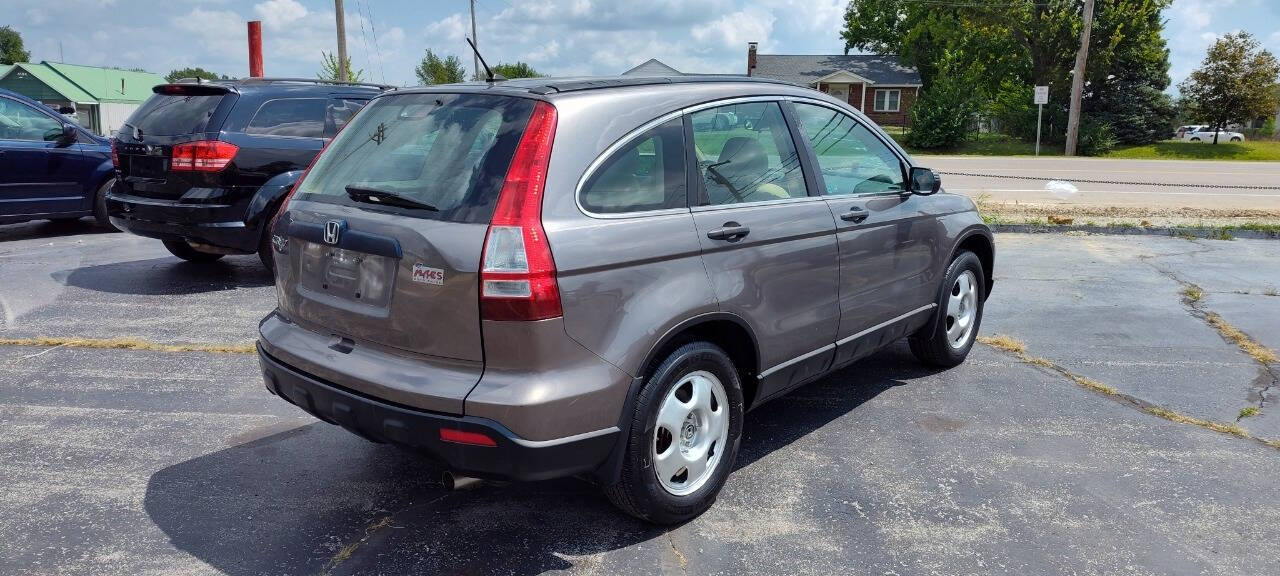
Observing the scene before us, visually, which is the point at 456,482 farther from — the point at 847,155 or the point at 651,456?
the point at 847,155

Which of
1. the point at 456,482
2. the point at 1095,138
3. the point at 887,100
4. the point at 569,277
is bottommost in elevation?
the point at 456,482

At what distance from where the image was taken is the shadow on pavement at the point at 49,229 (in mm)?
11209

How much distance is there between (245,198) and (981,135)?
4378 centimetres

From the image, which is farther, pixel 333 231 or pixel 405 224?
pixel 333 231

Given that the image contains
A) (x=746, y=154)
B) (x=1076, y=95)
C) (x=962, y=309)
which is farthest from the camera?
(x=1076, y=95)

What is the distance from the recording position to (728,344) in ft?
12.7

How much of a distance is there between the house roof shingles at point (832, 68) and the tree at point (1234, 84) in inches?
774

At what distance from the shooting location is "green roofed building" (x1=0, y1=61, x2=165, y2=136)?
59.5 meters

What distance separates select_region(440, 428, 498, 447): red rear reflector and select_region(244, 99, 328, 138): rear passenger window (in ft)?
18.7

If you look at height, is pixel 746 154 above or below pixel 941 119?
below

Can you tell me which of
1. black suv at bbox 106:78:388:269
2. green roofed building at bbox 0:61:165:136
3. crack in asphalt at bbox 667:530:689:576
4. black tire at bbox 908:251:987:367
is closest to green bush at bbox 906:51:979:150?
black suv at bbox 106:78:388:269

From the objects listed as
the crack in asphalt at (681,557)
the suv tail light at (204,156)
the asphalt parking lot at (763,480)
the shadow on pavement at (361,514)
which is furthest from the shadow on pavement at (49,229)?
the crack in asphalt at (681,557)

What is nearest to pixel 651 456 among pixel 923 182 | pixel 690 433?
pixel 690 433

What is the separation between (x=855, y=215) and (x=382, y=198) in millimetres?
2245
